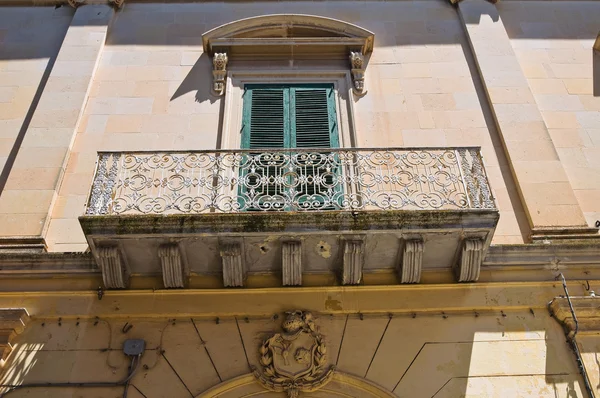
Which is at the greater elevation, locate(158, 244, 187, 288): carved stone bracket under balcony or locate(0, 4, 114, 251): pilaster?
locate(0, 4, 114, 251): pilaster

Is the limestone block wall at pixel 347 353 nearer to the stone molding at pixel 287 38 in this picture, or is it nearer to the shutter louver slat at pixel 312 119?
the shutter louver slat at pixel 312 119

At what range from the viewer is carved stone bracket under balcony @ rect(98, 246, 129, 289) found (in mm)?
7266

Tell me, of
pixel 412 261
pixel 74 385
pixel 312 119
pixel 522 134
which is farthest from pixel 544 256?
pixel 74 385

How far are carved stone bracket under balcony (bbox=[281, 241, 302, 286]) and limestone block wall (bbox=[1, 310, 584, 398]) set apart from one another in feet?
1.63

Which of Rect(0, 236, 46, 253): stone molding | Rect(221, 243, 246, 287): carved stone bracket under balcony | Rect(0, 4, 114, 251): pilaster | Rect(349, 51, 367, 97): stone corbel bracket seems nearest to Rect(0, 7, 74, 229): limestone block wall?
Rect(0, 4, 114, 251): pilaster

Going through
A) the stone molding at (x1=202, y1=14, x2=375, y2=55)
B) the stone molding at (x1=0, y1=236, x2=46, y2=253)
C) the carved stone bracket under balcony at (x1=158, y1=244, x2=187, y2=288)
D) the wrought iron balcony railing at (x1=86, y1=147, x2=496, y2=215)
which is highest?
the stone molding at (x1=202, y1=14, x2=375, y2=55)

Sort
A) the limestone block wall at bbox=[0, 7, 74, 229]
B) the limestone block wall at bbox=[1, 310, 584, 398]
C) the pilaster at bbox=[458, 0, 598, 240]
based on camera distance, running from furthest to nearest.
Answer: the limestone block wall at bbox=[0, 7, 74, 229] < the pilaster at bbox=[458, 0, 598, 240] < the limestone block wall at bbox=[1, 310, 584, 398]

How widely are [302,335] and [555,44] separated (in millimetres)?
7623

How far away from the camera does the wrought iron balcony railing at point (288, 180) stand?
747cm

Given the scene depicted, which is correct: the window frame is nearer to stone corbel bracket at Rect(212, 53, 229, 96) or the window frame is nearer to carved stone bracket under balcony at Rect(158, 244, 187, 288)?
stone corbel bracket at Rect(212, 53, 229, 96)

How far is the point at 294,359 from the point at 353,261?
1354mm

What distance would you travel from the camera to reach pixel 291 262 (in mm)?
7410

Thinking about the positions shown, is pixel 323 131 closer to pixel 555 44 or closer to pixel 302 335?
pixel 302 335

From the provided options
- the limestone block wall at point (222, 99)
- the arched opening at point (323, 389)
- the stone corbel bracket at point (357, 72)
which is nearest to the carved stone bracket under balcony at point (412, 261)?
the arched opening at point (323, 389)
